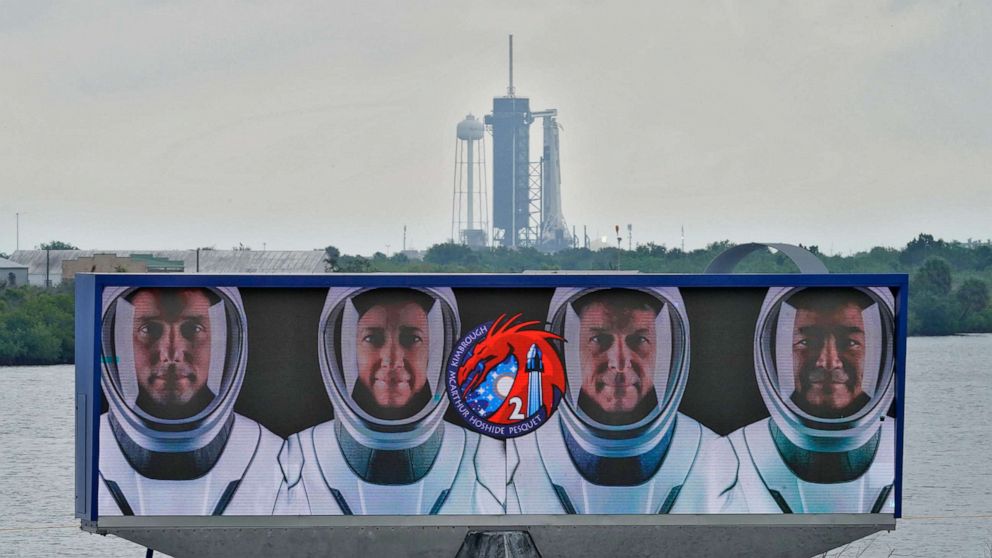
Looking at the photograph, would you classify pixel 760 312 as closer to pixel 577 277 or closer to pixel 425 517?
pixel 577 277

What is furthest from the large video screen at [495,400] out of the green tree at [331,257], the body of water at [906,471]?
the green tree at [331,257]

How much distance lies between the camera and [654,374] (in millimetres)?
14117

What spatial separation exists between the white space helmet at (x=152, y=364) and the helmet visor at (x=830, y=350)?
4.65 metres

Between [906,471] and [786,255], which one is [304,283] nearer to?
[786,255]

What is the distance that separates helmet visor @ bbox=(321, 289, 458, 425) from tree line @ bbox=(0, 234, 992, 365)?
67715 millimetres

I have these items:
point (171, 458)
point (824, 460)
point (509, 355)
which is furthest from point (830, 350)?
point (171, 458)

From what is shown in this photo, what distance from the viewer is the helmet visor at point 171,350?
1378cm

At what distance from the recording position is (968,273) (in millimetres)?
121625

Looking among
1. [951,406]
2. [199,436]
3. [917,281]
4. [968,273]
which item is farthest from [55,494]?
[968,273]

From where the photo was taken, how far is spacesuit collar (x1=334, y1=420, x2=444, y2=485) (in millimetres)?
13930

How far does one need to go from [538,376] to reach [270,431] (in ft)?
7.86

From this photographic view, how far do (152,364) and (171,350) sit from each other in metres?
0.20

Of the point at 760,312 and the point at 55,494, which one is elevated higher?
the point at 760,312

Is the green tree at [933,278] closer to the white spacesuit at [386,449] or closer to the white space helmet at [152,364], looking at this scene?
the white spacesuit at [386,449]
